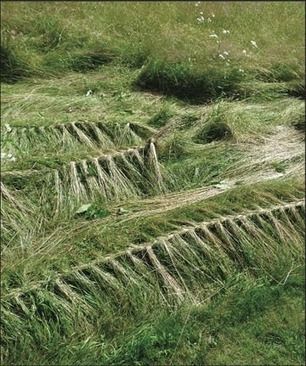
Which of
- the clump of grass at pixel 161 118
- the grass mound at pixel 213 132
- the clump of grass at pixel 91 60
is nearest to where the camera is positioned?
the grass mound at pixel 213 132

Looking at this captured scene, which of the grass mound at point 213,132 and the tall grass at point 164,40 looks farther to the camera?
the tall grass at point 164,40

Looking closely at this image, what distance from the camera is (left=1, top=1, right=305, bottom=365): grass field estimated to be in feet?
13.5

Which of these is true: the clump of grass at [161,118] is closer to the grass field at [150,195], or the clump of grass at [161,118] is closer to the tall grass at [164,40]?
the grass field at [150,195]

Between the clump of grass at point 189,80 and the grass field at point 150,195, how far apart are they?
0.06 ft

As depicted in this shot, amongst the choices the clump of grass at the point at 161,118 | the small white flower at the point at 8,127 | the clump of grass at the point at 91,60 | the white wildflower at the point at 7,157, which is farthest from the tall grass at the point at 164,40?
the white wildflower at the point at 7,157

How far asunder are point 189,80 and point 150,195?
2178 millimetres

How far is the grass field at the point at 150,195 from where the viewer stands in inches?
162

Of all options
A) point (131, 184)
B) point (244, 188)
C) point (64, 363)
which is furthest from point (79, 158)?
point (64, 363)

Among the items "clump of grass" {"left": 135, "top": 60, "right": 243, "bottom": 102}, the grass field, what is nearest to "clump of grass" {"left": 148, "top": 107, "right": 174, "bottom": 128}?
the grass field

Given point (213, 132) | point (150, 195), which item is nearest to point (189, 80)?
point (213, 132)

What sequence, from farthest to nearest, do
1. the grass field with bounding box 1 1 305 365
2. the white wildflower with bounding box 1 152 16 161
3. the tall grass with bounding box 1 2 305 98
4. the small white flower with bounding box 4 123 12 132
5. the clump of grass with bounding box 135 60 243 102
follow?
the tall grass with bounding box 1 2 305 98, the clump of grass with bounding box 135 60 243 102, the small white flower with bounding box 4 123 12 132, the white wildflower with bounding box 1 152 16 161, the grass field with bounding box 1 1 305 365

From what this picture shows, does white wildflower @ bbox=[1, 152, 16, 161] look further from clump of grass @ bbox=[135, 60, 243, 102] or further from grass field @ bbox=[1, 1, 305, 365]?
clump of grass @ bbox=[135, 60, 243, 102]

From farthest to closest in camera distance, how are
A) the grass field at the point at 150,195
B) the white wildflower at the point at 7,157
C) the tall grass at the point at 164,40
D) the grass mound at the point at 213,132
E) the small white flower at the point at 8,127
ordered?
the tall grass at the point at 164,40 < the grass mound at the point at 213,132 < the small white flower at the point at 8,127 < the white wildflower at the point at 7,157 < the grass field at the point at 150,195

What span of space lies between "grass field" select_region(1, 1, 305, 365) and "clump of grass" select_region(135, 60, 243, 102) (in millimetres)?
18
